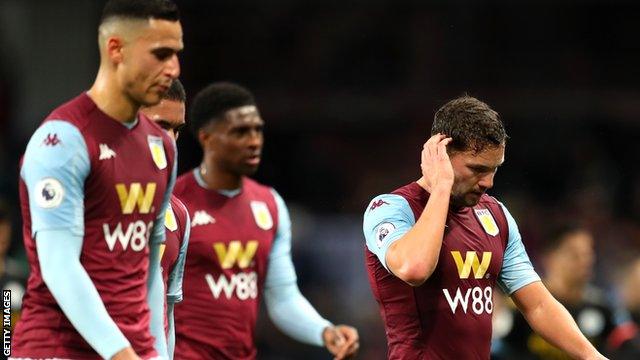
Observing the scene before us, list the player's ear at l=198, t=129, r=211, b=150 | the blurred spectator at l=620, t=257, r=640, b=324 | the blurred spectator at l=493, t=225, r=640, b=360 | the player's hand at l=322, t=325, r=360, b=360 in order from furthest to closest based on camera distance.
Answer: the blurred spectator at l=620, t=257, r=640, b=324
the blurred spectator at l=493, t=225, r=640, b=360
the player's ear at l=198, t=129, r=211, b=150
the player's hand at l=322, t=325, r=360, b=360

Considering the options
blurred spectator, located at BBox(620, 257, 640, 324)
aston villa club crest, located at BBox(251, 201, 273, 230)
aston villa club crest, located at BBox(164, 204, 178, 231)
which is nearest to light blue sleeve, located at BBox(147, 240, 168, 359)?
aston villa club crest, located at BBox(164, 204, 178, 231)

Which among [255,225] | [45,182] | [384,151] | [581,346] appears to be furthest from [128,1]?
[384,151]

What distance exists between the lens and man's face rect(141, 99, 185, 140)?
20.6 ft

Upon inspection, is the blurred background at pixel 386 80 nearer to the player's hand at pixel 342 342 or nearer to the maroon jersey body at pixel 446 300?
the player's hand at pixel 342 342

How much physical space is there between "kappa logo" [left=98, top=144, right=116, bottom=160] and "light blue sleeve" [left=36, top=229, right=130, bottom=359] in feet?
1.12

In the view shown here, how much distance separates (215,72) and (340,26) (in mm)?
1767

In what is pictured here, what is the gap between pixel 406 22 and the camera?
16703mm

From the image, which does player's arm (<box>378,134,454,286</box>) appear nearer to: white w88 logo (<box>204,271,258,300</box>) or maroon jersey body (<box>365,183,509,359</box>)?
maroon jersey body (<box>365,183,509,359</box>)

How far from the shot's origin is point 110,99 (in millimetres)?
4691

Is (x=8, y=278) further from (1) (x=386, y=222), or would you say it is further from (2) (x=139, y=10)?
(2) (x=139, y=10)

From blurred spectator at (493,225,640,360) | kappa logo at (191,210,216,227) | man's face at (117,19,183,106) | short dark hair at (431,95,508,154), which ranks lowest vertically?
blurred spectator at (493,225,640,360)

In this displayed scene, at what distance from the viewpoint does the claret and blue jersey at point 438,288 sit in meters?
5.38

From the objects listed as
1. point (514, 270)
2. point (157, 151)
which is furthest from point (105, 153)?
point (514, 270)

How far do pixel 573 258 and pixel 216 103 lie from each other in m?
3.39
